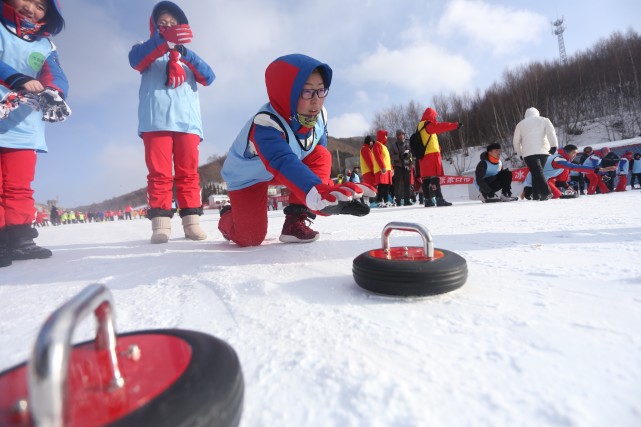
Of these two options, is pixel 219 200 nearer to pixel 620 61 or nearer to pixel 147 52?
pixel 147 52

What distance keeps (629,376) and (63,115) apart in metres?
2.87

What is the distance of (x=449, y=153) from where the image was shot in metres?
28.2

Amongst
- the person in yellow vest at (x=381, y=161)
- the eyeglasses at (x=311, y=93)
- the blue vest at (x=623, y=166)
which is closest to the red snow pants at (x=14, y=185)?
the eyeglasses at (x=311, y=93)

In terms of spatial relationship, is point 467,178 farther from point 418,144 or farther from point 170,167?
point 170,167

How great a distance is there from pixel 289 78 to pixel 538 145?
15.3 feet

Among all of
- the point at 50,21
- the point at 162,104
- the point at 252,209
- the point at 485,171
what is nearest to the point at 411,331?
the point at 252,209

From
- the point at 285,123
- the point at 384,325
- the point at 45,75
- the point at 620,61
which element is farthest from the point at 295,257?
the point at 620,61

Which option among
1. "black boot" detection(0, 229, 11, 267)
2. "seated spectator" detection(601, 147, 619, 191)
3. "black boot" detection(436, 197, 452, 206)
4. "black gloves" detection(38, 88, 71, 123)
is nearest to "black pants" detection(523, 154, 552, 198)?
"black boot" detection(436, 197, 452, 206)

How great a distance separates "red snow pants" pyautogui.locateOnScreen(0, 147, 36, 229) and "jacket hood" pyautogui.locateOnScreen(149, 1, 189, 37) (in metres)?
1.28

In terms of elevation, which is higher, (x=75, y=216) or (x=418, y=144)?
(x=75, y=216)

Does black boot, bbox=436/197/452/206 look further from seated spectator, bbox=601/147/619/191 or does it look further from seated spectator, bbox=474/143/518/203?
seated spectator, bbox=601/147/619/191

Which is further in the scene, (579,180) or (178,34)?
(579,180)

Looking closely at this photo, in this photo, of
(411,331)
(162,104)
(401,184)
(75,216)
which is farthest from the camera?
(75,216)

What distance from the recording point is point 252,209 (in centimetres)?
216
